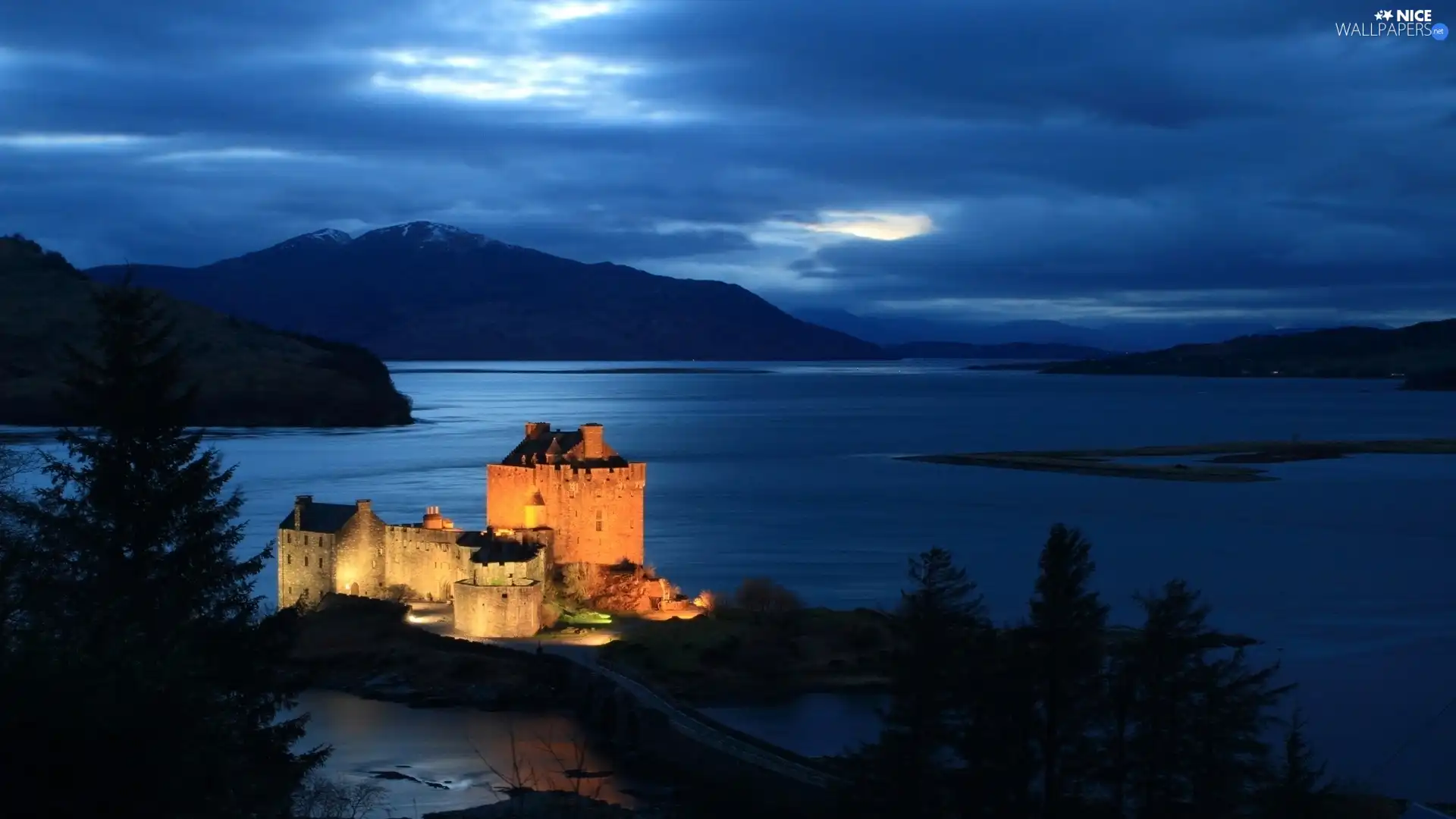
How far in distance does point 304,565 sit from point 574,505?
25.3ft

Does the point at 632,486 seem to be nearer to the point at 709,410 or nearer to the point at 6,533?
the point at 6,533

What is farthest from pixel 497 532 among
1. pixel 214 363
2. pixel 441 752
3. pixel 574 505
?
pixel 214 363

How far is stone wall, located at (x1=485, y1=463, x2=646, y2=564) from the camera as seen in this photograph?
4081 centimetres

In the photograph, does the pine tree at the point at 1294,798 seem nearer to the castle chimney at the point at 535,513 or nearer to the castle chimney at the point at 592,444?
the castle chimney at the point at 535,513

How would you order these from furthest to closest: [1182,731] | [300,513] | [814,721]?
[300,513]
[814,721]
[1182,731]

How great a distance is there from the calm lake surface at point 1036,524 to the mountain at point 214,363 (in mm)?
7006

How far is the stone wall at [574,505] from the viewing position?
134 feet

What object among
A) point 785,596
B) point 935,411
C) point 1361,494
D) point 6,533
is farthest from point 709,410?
point 6,533

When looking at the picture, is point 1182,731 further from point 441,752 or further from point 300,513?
point 300,513

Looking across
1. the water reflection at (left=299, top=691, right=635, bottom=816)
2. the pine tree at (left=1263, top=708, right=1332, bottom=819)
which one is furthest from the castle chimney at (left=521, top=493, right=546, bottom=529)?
the pine tree at (left=1263, top=708, right=1332, bottom=819)

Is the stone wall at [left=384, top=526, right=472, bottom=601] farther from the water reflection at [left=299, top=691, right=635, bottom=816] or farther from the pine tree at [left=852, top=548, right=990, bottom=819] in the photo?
the pine tree at [left=852, top=548, right=990, bottom=819]

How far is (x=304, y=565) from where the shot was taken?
40.7 meters

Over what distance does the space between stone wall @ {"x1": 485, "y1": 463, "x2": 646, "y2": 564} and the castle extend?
0.07ft

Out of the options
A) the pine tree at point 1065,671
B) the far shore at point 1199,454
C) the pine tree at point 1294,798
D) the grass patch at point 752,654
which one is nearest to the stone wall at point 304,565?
the grass patch at point 752,654
